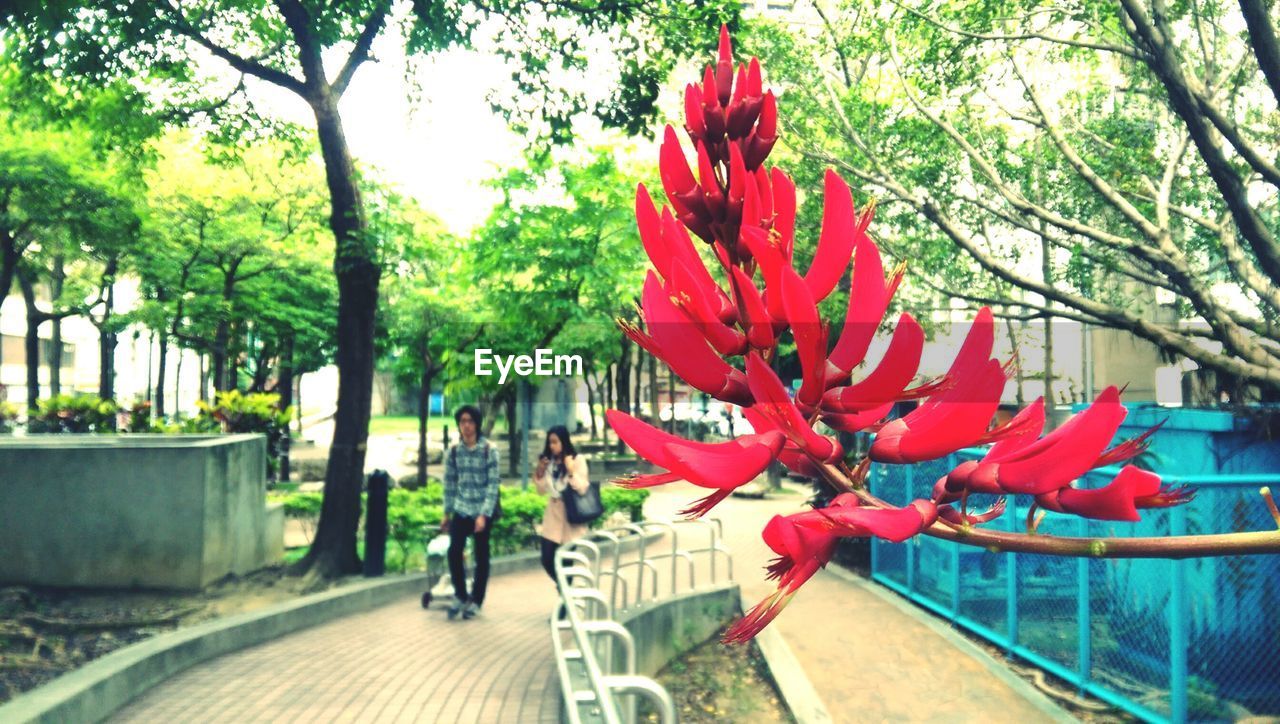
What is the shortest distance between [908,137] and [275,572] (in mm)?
9022

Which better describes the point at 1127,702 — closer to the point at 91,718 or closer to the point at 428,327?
the point at 91,718

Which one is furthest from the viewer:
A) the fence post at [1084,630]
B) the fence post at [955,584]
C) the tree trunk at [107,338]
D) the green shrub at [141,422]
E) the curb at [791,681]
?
the tree trunk at [107,338]

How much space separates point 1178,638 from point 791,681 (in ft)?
8.30

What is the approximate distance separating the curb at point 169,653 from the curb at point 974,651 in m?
4.83

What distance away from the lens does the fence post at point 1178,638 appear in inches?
224

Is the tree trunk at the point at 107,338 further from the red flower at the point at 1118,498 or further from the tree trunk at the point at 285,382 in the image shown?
the red flower at the point at 1118,498

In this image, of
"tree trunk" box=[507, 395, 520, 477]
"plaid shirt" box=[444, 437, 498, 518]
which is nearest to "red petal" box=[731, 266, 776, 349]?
"plaid shirt" box=[444, 437, 498, 518]

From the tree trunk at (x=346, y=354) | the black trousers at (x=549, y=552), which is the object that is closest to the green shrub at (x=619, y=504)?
the tree trunk at (x=346, y=354)

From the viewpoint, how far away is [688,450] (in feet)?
2.04

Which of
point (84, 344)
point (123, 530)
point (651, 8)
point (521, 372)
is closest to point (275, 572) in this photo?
point (123, 530)

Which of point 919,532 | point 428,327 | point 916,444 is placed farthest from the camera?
point 428,327

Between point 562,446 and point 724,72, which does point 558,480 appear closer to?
point 562,446

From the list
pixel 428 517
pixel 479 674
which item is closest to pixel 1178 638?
pixel 479 674

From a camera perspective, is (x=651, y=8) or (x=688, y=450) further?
(x=651, y=8)
